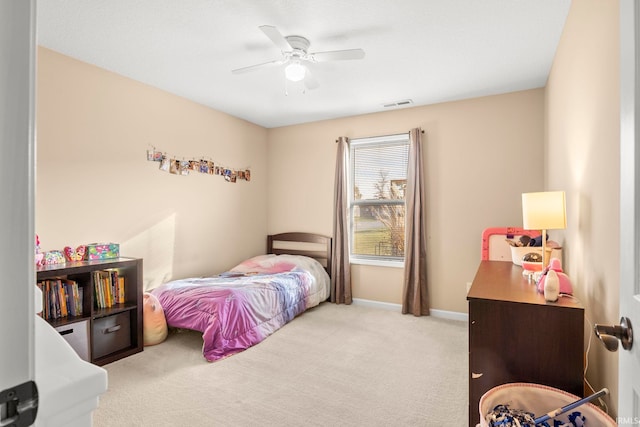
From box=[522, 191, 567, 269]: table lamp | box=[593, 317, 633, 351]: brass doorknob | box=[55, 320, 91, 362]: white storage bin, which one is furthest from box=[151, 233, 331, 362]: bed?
box=[593, 317, 633, 351]: brass doorknob

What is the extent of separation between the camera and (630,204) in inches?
30.5

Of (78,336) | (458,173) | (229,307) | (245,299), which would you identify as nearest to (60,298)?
(78,336)

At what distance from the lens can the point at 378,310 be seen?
4250 mm

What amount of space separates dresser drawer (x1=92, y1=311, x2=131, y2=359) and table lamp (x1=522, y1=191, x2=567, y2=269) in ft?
10.5

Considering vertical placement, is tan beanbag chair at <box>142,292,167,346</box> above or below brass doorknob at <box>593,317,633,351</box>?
below

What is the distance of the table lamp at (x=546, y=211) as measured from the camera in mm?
1888

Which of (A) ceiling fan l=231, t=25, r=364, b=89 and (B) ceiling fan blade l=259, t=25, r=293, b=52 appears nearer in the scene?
(B) ceiling fan blade l=259, t=25, r=293, b=52

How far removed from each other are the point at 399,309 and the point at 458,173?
6.02 feet

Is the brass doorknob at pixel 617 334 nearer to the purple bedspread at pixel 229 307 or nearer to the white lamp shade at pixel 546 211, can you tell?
the white lamp shade at pixel 546 211

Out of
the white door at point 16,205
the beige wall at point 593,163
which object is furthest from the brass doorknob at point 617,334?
the white door at point 16,205

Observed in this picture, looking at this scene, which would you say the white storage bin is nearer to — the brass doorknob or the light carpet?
the light carpet

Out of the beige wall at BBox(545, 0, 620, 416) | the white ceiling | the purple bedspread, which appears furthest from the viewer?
the purple bedspread

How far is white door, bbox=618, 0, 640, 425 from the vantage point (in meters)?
0.75

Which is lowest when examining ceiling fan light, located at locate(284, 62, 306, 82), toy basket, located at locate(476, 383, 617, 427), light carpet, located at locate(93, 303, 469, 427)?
light carpet, located at locate(93, 303, 469, 427)
